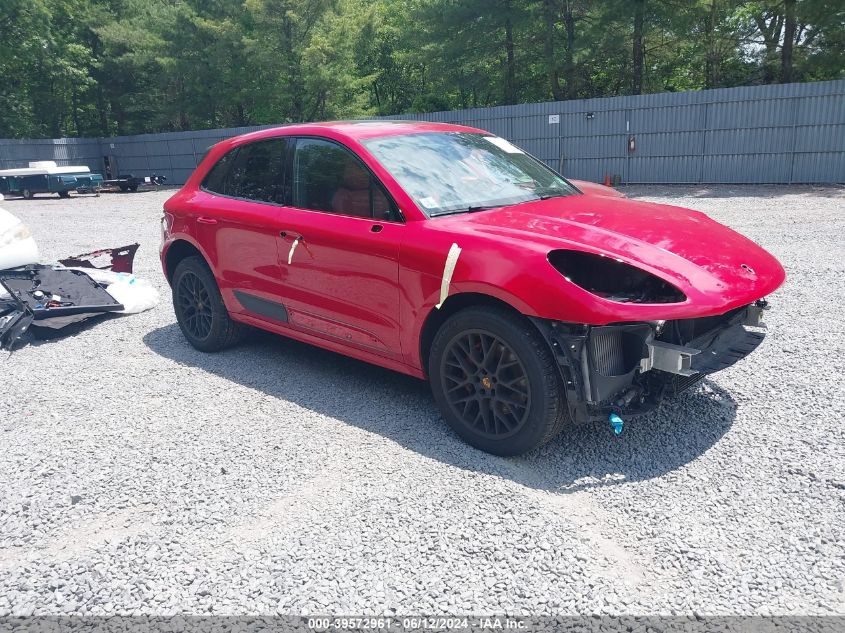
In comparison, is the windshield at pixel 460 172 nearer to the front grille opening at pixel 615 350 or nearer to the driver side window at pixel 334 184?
the driver side window at pixel 334 184

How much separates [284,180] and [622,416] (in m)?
2.83

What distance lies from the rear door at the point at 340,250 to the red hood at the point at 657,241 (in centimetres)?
51

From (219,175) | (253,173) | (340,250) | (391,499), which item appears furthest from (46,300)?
(391,499)

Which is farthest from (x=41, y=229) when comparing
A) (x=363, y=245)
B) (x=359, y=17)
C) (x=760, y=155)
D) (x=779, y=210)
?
(x=359, y=17)

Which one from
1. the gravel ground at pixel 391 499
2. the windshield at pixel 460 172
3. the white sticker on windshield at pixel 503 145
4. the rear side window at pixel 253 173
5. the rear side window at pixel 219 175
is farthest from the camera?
the rear side window at pixel 219 175

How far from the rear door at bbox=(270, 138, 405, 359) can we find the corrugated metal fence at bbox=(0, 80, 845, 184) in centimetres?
1624

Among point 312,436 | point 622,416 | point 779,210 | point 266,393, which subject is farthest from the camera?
point 779,210

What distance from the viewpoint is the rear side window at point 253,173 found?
16.0 feet

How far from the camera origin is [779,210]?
510 inches

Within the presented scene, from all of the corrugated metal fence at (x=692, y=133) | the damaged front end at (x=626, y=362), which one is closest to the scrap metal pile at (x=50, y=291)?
the damaged front end at (x=626, y=362)

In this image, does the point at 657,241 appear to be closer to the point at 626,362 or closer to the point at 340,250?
the point at 626,362

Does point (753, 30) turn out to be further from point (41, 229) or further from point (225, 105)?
point (225, 105)

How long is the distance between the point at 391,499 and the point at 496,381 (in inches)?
31.7

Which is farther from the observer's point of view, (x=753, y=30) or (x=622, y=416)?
(x=753, y=30)
